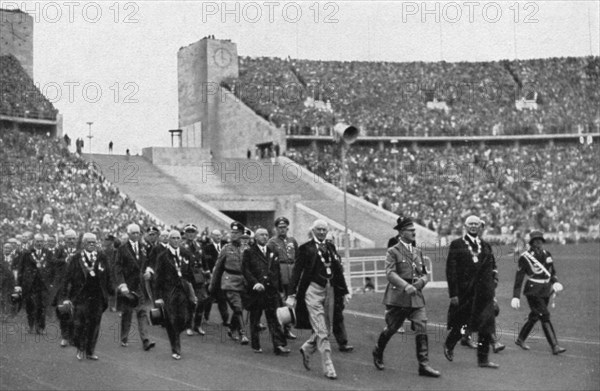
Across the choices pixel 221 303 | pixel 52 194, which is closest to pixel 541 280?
pixel 221 303

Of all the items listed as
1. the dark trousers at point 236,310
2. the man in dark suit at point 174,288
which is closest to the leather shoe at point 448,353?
the man in dark suit at point 174,288

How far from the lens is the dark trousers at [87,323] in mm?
12961

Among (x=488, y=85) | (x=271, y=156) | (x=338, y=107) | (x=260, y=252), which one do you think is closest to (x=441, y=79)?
(x=488, y=85)

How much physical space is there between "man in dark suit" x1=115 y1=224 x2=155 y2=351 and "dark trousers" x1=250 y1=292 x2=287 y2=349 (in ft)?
5.42

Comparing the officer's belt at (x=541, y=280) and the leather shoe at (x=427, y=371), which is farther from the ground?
the officer's belt at (x=541, y=280)

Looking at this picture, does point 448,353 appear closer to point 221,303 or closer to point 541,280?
point 541,280

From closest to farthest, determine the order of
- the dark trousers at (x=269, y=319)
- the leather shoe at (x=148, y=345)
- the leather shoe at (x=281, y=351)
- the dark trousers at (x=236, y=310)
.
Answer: the leather shoe at (x=281, y=351) → the dark trousers at (x=269, y=319) → the leather shoe at (x=148, y=345) → the dark trousers at (x=236, y=310)

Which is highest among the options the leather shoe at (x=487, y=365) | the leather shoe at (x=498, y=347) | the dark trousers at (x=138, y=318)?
the dark trousers at (x=138, y=318)

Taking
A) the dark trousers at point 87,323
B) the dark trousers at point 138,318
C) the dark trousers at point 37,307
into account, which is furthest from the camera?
the dark trousers at point 37,307

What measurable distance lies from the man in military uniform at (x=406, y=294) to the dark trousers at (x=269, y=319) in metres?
2.10

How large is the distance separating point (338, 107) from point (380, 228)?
51.3ft

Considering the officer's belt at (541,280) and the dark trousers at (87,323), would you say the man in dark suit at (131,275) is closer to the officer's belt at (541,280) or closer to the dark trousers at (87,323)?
the dark trousers at (87,323)

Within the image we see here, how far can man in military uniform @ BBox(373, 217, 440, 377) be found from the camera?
439 inches

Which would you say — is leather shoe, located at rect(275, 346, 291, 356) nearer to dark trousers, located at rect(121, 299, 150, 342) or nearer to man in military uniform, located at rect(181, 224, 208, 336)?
dark trousers, located at rect(121, 299, 150, 342)
